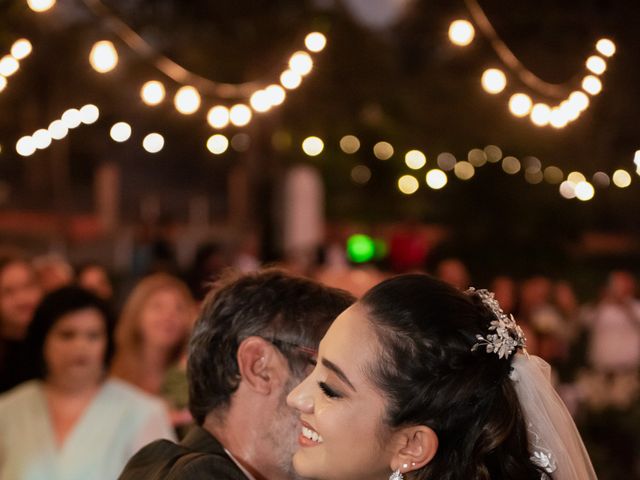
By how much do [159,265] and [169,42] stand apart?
4.19m

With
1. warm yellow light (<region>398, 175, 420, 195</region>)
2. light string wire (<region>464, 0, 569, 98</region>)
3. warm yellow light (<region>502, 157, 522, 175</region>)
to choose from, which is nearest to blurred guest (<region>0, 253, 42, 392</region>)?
light string wire (<region>464, 0, 569, 98</region>)

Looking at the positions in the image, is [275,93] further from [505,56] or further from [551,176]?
[551,176]

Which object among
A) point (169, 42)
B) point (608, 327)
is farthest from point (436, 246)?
point (608, 327)

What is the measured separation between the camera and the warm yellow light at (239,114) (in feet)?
23.3

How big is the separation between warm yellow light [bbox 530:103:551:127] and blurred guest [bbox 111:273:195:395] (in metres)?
2.28

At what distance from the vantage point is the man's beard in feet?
9.14

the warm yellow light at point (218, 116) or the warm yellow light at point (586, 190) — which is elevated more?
the warm yellow light at point (218, 116)

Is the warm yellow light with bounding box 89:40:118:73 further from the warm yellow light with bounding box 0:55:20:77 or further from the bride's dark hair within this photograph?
the bride's dark hair

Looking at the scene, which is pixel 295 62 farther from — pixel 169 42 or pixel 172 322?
pixel 169 42

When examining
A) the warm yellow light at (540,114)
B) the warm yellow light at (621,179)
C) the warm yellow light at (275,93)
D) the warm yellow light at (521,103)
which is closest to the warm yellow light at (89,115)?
the warm yellow light at (275,93)

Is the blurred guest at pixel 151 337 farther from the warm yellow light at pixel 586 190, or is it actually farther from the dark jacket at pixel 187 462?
the dark jacket at pixel 187 462

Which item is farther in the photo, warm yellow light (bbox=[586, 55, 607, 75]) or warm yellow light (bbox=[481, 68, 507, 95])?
warm yellow light (bbox=[481, 68, 507, 95])

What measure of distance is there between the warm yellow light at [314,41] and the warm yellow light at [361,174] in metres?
13.0

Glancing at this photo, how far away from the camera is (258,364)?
9.14ft
